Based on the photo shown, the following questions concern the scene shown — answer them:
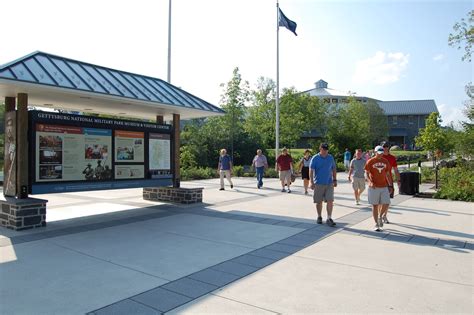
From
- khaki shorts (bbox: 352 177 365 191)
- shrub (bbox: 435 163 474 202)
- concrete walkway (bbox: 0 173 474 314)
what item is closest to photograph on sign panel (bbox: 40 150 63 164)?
concrete walkway (bbox: 0 173 474 314)

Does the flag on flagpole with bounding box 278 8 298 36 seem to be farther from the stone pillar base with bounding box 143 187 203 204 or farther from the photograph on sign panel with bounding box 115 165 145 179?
the photograph on sign panel with bounding box 115 165 145 179

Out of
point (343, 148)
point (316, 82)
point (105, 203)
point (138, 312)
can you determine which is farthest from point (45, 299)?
point (316, 82)

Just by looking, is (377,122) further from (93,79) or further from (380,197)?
(93,79)

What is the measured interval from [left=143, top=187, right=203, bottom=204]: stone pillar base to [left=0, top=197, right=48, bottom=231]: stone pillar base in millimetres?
4126

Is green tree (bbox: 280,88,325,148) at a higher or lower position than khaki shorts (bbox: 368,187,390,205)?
higher

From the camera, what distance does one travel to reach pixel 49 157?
862 centimetres

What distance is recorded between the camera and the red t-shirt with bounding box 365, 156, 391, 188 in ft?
26.5

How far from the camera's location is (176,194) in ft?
38.4

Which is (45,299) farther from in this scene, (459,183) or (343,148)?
(343,148)

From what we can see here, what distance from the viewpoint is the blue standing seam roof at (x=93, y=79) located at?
25.2 feet

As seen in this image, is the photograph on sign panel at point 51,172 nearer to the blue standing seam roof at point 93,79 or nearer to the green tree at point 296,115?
the blue standing seam roof at point 93,79

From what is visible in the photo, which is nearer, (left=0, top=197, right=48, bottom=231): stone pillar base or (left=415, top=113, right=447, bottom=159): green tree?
(left=0, top=197, right=48, bottom=231): stone pillar base

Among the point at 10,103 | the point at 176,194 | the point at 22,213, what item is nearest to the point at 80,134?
the point at 10,103

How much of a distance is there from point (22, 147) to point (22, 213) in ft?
4.53
